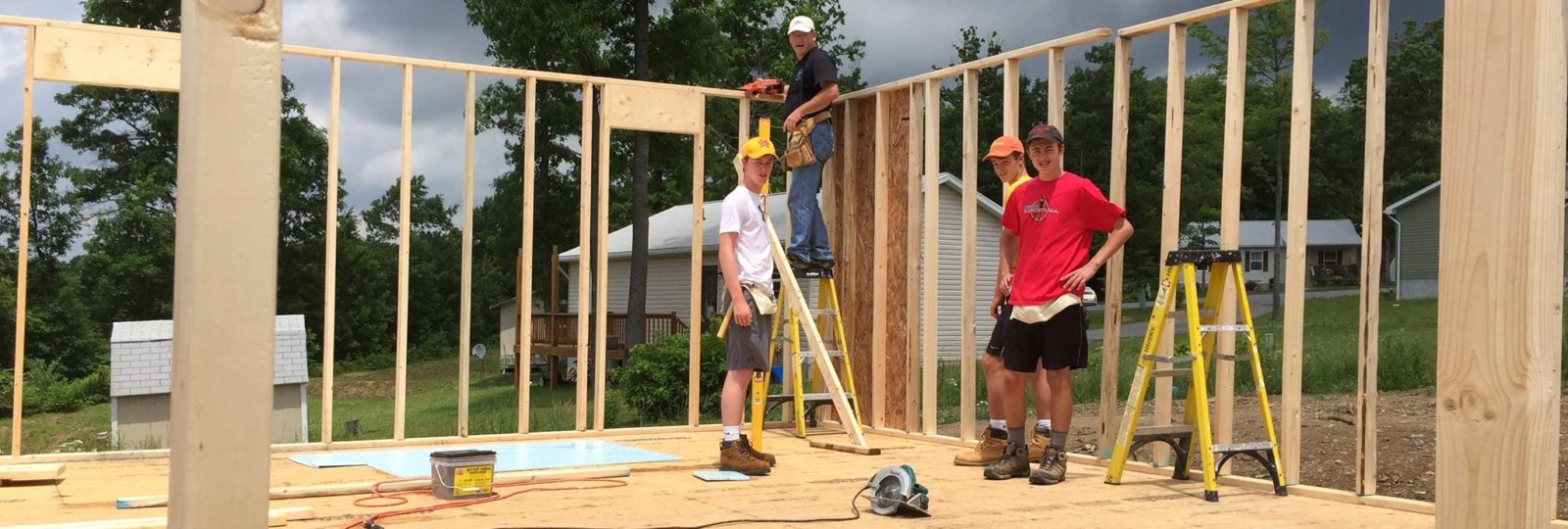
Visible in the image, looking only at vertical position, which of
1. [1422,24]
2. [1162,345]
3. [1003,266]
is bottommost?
[1162,345]

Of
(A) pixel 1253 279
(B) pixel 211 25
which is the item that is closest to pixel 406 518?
(B) pixel 211 25

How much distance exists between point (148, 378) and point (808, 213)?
7.84m

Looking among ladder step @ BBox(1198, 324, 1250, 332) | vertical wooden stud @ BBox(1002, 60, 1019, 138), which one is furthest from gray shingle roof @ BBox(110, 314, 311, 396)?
ladder step @ BBox(1198, 324, 1250, 332)

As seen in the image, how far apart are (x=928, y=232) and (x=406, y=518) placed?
13.1ft

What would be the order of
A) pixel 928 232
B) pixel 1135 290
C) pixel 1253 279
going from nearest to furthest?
pixel 928 232 → pixel 1135 290 → pixel 1253 279

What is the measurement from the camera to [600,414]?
7.51 metres

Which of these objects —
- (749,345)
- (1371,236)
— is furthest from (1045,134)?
(749,345)

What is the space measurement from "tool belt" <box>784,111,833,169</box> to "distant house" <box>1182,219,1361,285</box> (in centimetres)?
3979

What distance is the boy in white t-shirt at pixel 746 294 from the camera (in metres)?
5.45

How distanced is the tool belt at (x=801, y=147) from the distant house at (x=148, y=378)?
6.37 meters

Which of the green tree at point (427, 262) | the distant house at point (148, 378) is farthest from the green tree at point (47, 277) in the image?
the distant house at point (148, 378)

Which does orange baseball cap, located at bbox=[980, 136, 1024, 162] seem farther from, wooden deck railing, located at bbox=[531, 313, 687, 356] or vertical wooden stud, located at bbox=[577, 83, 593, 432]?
wooden deck railing, located at bbox=[531, 313, 687, 356]

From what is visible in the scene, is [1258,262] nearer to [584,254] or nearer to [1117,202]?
[584,254]

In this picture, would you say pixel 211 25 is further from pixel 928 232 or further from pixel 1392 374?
pixel 1392 374
